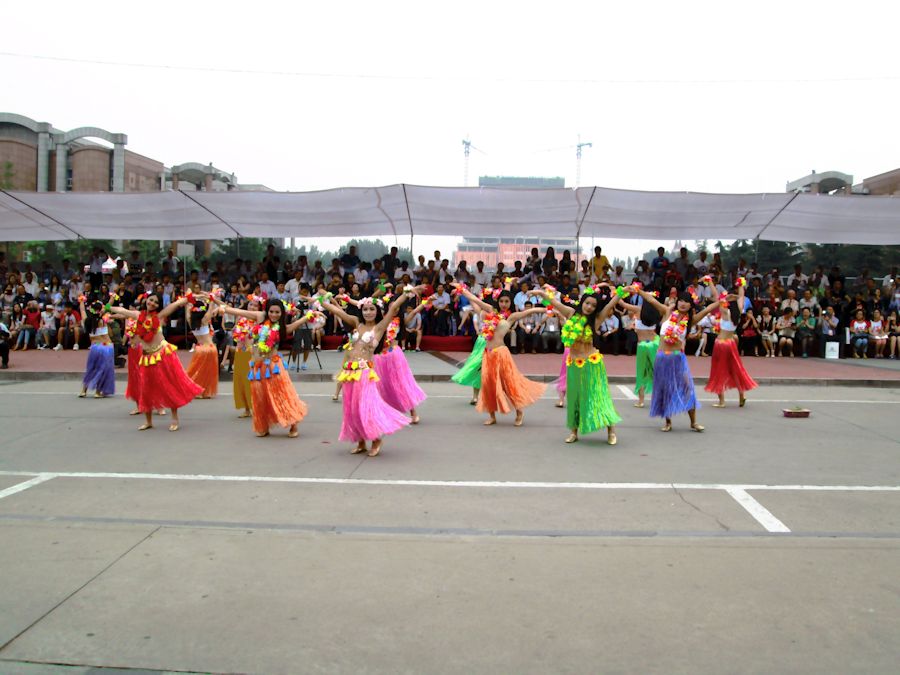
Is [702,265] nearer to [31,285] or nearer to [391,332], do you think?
[391,332]

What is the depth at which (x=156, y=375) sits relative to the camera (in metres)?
9.97

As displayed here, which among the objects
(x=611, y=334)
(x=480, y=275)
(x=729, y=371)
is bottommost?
(x=729, y=371)

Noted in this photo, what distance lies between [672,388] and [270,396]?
5.17m

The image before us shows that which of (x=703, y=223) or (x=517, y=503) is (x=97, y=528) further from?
(x=703, y=223)

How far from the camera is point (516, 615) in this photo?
4.15 meters

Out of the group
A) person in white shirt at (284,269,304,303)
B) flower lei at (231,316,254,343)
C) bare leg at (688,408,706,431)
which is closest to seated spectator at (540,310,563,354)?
person in white shirt at (284,269,304,303)

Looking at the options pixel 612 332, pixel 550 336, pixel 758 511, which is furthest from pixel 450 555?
pixel 612 332

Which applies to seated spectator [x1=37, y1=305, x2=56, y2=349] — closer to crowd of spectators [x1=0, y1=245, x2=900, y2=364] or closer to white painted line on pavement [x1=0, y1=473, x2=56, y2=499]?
crowd of spectators [x1=0, y1=245, x2=900, y2=364]

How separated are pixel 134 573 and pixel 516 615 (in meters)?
2.49

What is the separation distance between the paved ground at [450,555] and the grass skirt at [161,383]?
2.60 feet

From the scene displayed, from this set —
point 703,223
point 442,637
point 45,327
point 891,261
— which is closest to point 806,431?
point 442,637

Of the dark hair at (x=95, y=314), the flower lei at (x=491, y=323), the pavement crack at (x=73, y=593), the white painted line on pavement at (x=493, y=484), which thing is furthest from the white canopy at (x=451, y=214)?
the pavement crack at (x=73, y=593)

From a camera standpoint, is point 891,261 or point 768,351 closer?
point 768,351

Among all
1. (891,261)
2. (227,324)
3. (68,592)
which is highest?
(891,261)
